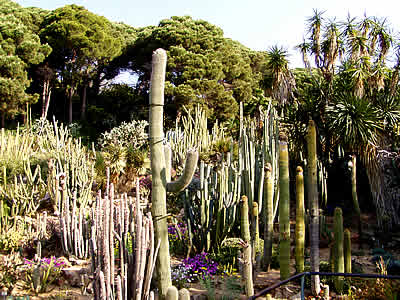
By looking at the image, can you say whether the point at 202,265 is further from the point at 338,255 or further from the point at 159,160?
the point at 159,160

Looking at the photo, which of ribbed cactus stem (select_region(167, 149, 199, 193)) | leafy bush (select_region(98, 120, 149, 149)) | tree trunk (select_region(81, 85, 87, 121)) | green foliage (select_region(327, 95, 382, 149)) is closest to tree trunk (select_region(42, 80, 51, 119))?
tree trunk (select_region(81, 85, 87, 121))

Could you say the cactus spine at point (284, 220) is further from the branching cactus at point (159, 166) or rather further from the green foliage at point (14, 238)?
the green foliage at point (14, 238)

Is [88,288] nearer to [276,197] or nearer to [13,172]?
[276,197]

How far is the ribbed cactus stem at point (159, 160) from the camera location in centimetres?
259

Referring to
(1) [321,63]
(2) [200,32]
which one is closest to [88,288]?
(1) [321,63]

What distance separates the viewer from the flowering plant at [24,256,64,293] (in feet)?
14.3

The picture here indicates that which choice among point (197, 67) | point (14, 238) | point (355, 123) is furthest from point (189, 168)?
point (197, 67)

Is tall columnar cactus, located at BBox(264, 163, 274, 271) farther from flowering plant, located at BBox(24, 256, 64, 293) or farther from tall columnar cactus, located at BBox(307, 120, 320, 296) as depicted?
flowering plant, located at BBox(24, 256, 64, 293)

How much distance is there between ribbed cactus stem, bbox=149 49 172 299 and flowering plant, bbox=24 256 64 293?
2.44 meters

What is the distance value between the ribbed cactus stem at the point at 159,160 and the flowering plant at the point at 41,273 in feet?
8.00

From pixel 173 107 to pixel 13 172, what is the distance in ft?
25.7

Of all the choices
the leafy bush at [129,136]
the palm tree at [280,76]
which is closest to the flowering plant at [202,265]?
the palm tree at [280,76]

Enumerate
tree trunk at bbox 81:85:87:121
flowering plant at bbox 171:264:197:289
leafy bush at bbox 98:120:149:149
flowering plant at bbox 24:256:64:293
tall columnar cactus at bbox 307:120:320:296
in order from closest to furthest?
1. tall columnar cactus at bbox 307:120:320:296
2. flowering plant at bbox 171:264:197:289
3. flowering plant at bbox 24:256:64:293
4. leafy bush at bbox 98:120:149:149
5. tree trunk at bbox 81:85:87:121

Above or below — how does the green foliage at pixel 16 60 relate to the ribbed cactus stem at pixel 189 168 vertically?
above
